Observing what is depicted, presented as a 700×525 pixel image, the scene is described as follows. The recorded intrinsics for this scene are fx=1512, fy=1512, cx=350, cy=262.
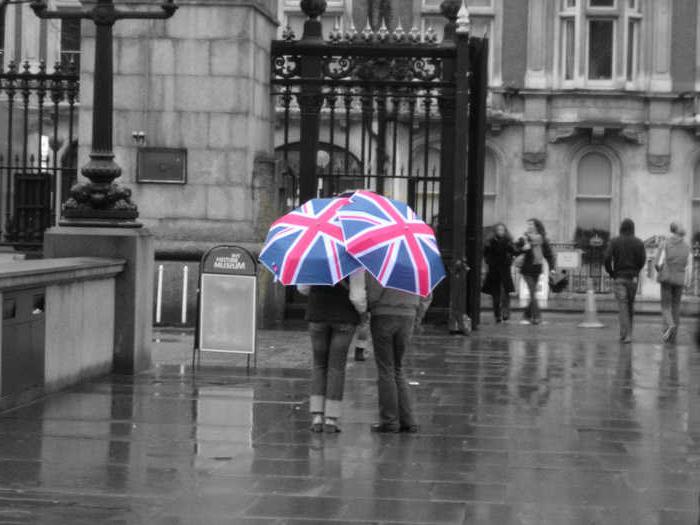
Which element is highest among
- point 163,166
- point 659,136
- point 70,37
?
point 70,37

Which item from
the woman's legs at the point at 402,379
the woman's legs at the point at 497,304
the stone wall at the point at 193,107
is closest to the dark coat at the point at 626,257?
the woman's legs at the point at 497,304

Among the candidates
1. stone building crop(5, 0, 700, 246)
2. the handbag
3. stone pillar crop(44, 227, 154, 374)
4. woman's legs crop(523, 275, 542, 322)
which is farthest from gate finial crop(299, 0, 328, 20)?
stone building crop(5, 0, 700, 246)

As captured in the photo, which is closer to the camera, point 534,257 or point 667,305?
point 667,305

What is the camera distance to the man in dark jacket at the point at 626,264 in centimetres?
1983

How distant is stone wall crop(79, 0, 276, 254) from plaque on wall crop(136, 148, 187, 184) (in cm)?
7

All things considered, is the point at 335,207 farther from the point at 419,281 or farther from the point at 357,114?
the point at 357,114

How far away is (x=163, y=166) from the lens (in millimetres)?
18531

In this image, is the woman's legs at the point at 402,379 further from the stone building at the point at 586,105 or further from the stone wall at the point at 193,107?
the stone building at the point at 586,105

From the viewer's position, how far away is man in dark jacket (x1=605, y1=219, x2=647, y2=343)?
65.1ft

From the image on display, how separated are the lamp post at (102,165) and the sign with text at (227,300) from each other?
92 centimetres

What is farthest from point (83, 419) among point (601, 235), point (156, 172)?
point (601, 235)

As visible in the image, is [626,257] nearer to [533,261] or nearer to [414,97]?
[533,261]

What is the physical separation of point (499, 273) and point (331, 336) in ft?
41.3

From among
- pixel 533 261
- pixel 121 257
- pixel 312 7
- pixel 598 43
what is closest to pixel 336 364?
pixel 121 257
